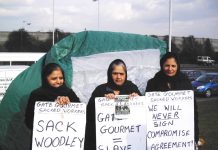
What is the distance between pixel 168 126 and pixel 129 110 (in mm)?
630

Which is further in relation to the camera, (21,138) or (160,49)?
(160,49)

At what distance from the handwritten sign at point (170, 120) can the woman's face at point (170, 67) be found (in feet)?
0.89

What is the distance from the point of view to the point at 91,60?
829 centimetres

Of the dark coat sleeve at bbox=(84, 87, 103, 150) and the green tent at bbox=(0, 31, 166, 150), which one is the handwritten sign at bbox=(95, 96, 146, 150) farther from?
the green tent at bbox=(0, 31, 166, 150)

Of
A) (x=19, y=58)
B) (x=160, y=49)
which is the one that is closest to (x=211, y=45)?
(x=19, y=58)

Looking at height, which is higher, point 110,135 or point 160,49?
point 160,49

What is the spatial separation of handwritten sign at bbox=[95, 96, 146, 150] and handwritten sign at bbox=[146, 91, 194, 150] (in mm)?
119

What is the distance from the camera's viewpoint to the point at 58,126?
5.04 m

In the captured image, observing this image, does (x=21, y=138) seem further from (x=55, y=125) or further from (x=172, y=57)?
(x=172, y=57)

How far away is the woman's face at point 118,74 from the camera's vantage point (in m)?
5.04

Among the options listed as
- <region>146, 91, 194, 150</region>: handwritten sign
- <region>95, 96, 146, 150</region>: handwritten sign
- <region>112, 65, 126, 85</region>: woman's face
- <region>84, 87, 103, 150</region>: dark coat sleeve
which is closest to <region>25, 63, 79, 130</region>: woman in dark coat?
<region>84, 87, 103, 150</region>: dark coat sleeve

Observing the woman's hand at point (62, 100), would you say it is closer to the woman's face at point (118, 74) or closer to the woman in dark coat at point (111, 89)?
the woman in dark coat at point (111, 89)

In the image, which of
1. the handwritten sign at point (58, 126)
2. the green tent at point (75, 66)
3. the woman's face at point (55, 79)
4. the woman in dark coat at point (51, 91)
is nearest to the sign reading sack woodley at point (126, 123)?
the handwritten sign at point (58, 126)

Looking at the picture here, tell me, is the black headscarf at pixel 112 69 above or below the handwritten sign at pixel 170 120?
above
